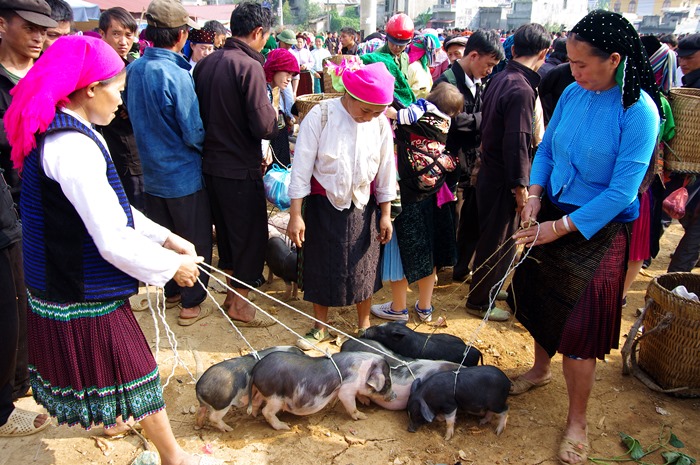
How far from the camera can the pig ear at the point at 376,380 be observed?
3.18 meters

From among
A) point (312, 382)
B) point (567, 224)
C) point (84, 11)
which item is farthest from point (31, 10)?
point (84, 11)

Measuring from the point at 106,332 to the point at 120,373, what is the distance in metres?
0.22

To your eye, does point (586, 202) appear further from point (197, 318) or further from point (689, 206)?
point (197, 318)

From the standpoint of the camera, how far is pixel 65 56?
2.05 metres

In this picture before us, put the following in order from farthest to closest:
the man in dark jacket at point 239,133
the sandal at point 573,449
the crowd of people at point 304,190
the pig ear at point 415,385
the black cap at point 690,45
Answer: the black cap at point 690,45
the man in dark jacket at point 239,133
the pig ear at point 415,385
the sandal at point 573,449
the crowd of people at point 304,190

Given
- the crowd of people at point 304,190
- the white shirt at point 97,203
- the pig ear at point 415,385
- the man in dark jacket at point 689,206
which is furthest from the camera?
the man in dark jacket at point 689,206

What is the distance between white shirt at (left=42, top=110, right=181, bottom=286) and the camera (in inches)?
79.6

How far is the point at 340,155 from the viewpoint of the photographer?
3.47 m

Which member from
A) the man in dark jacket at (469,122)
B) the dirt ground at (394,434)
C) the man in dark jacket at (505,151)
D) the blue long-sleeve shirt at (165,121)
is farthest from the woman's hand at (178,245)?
the man in dark jacket at (469,122)

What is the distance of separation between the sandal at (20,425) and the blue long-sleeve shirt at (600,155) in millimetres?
3358

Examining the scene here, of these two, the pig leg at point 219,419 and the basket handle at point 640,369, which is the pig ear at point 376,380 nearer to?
the pig leg at point 219,419

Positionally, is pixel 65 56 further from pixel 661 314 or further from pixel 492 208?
pixel 661 314

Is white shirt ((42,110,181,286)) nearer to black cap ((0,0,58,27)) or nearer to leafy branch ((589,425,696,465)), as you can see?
black cap ((0,0,58,27))

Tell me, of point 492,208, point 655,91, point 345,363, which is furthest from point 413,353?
point 655,91
